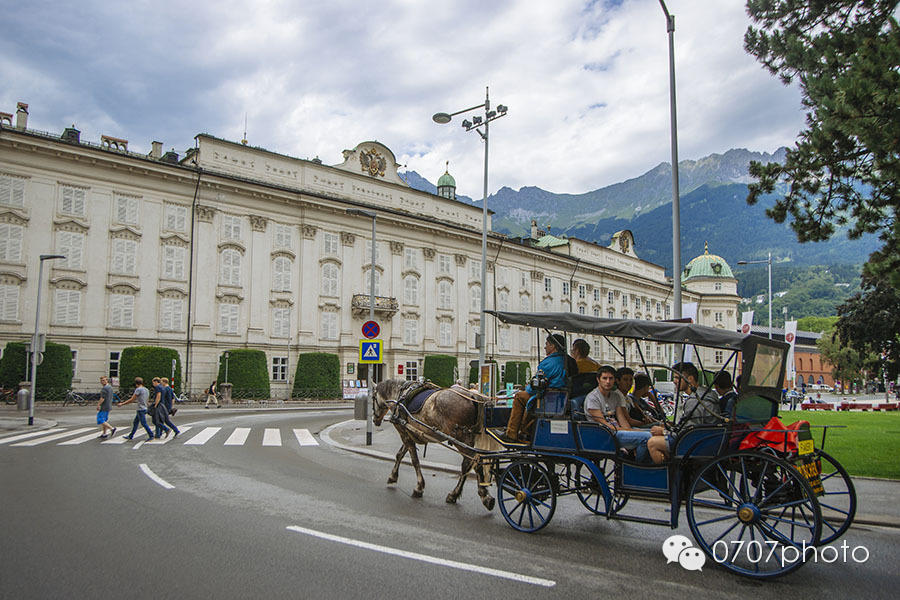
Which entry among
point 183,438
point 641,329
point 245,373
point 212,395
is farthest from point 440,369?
point 641,329

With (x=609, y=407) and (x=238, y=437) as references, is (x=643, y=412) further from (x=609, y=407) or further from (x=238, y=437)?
(x=238, y=437)

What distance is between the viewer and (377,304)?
47.9 metres

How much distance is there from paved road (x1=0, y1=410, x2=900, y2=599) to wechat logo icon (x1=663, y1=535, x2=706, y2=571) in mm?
106

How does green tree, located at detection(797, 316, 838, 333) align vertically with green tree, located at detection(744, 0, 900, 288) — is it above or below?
above

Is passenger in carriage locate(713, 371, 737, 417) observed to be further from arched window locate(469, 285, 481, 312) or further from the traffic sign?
arched window locate(469, 285, 481, 312)

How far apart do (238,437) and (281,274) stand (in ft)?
85.0

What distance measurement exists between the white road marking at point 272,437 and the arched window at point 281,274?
23.0 metres

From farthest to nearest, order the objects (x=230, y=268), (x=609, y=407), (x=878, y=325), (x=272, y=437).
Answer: (x=230, y=268) → (x=878, y=325) → (x=272, y=437) → (x=609, y=407)

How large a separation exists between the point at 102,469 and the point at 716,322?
96343 millimetres

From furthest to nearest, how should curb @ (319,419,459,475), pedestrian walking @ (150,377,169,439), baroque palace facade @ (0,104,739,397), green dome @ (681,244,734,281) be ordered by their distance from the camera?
green dome @ (681,244,734,281), baroque palace facade @ (0,104,739,397), pedestrian walking @ (150,377,169,439), curb @ (319,419,459,475)

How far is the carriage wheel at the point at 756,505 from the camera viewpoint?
589cm

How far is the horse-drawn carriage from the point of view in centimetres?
613

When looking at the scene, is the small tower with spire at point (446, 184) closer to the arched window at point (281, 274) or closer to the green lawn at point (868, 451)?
the arched window at point (281, 274)

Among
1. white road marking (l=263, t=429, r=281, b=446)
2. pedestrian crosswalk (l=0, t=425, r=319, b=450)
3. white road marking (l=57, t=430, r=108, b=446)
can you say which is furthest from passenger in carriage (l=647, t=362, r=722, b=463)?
white road marking (l=57, t=430, r=108, b=446)
